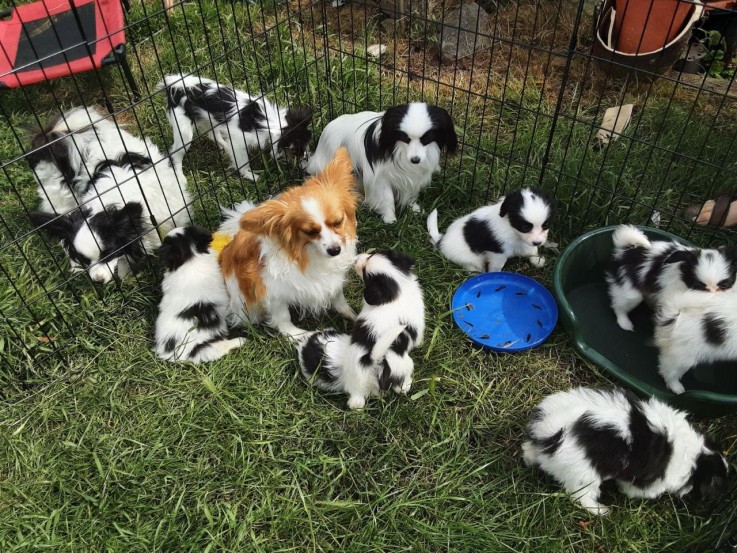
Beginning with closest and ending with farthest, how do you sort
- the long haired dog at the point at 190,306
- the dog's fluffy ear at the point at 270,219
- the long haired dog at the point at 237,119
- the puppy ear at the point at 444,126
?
the dog's fluffy ear at the point at 270,219 < the long haired dog at the point at 190,306 < the puppy ear at the point at 444,126 < the long haired dog at the point at 237,119

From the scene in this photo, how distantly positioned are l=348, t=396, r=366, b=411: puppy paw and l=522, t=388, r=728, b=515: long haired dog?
85 cm

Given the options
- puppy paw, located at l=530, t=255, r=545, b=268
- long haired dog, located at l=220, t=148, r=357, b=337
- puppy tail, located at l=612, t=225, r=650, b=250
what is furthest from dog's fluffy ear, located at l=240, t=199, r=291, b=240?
puppy tail, located at l=612, t=225, r=650, b=250

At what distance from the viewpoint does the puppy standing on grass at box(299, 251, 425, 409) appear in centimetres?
284

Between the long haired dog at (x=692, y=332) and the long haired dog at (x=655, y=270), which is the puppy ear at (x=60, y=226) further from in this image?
the long haired dog at (x=692, y=332)

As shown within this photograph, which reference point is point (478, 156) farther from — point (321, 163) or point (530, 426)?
point (530, 426)

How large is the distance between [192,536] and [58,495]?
732 millimetres

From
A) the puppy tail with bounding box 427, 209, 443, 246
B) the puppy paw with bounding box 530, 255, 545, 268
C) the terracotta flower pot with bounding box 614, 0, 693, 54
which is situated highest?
the terracotta flower pot with bounding box 614, 0, 693, 54

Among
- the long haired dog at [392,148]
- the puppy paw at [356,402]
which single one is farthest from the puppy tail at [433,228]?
the puppy paw at [356,402]

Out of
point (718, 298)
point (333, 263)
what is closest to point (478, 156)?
point (333, 263)

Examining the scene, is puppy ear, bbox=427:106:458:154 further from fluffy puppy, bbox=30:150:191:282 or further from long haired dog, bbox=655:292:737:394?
fluffy puppy, bbox=30:150:191:282

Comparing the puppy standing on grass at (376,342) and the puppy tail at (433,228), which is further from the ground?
the puppy standing on grass at (376,342)

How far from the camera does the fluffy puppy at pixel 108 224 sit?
→ 3562 millimetres

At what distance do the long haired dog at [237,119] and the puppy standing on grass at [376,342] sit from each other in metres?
1.69

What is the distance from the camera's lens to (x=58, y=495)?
9.36 ft
